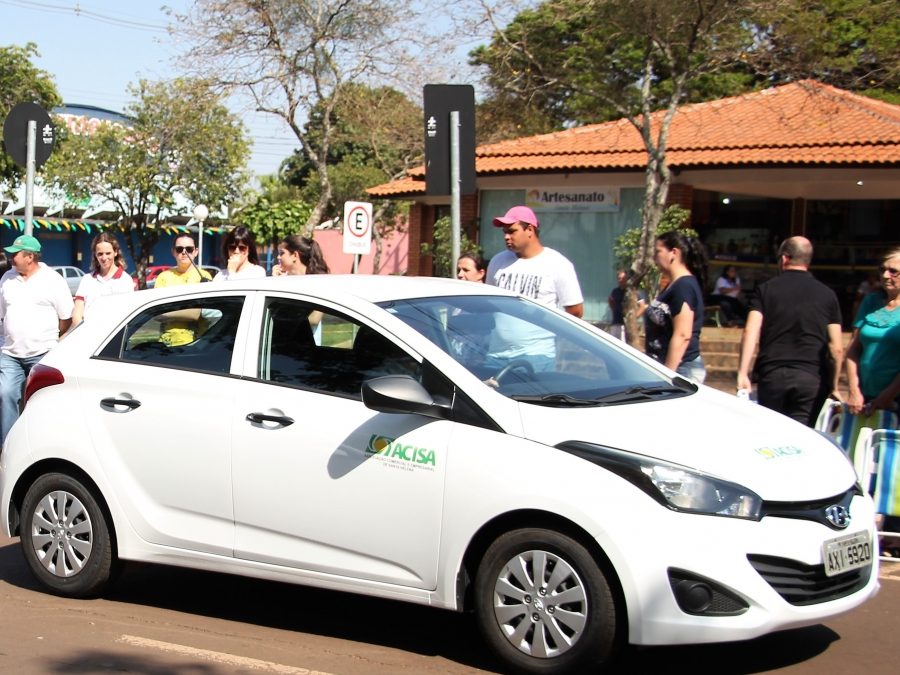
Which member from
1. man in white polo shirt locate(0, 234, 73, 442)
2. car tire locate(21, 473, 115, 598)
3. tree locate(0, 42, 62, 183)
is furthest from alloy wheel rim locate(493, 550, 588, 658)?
tree locate(0, 42, 62, 183)

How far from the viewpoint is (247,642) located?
5332 millimetres

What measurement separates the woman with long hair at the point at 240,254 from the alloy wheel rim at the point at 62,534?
3.25 metres

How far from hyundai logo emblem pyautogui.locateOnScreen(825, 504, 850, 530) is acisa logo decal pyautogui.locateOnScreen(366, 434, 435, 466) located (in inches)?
62.7

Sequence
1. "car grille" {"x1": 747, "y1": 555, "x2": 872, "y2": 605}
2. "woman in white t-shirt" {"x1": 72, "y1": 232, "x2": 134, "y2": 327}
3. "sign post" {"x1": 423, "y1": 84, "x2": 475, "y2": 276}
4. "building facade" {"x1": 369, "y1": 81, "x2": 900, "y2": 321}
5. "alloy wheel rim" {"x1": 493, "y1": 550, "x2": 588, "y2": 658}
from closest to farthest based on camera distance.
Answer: "car grille" {"x1": 747, "y1": 555, "x2": 872, "y2": 605}, "alloy wheel rim" {"x1": 493, "y1": 550, "x2": 588, "y2": 658}, "sign post" {"x1": 423, "y1": 84, "x2": 475, "y2": 276}, "woman in white t-shirt" {"x1": 72, "y1": 232, "x2": 134, "y2": 327}, "building facade" {"x1": 369, "y1": 81, "x2": 900, "y2": 321}

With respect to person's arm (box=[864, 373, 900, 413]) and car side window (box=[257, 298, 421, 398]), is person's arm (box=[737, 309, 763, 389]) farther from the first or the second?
car side window (box=[257, 298, 421, 398])

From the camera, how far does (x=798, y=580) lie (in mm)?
4496

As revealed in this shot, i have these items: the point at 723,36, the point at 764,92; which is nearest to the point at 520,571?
the point at 723,36

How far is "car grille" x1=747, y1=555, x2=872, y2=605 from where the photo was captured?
4.43 meters

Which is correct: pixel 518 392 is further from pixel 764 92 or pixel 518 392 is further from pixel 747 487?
pixel 764 92

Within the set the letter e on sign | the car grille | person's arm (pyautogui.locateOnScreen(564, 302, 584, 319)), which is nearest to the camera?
the car grille

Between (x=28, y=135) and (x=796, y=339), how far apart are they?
758 cm

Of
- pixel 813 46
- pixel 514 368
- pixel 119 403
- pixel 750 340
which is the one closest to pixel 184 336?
pixel 119 403

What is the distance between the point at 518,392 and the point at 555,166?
1893 cm

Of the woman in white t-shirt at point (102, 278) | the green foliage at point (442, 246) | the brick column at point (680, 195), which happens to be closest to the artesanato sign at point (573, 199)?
the brick column at point (680, 195)
